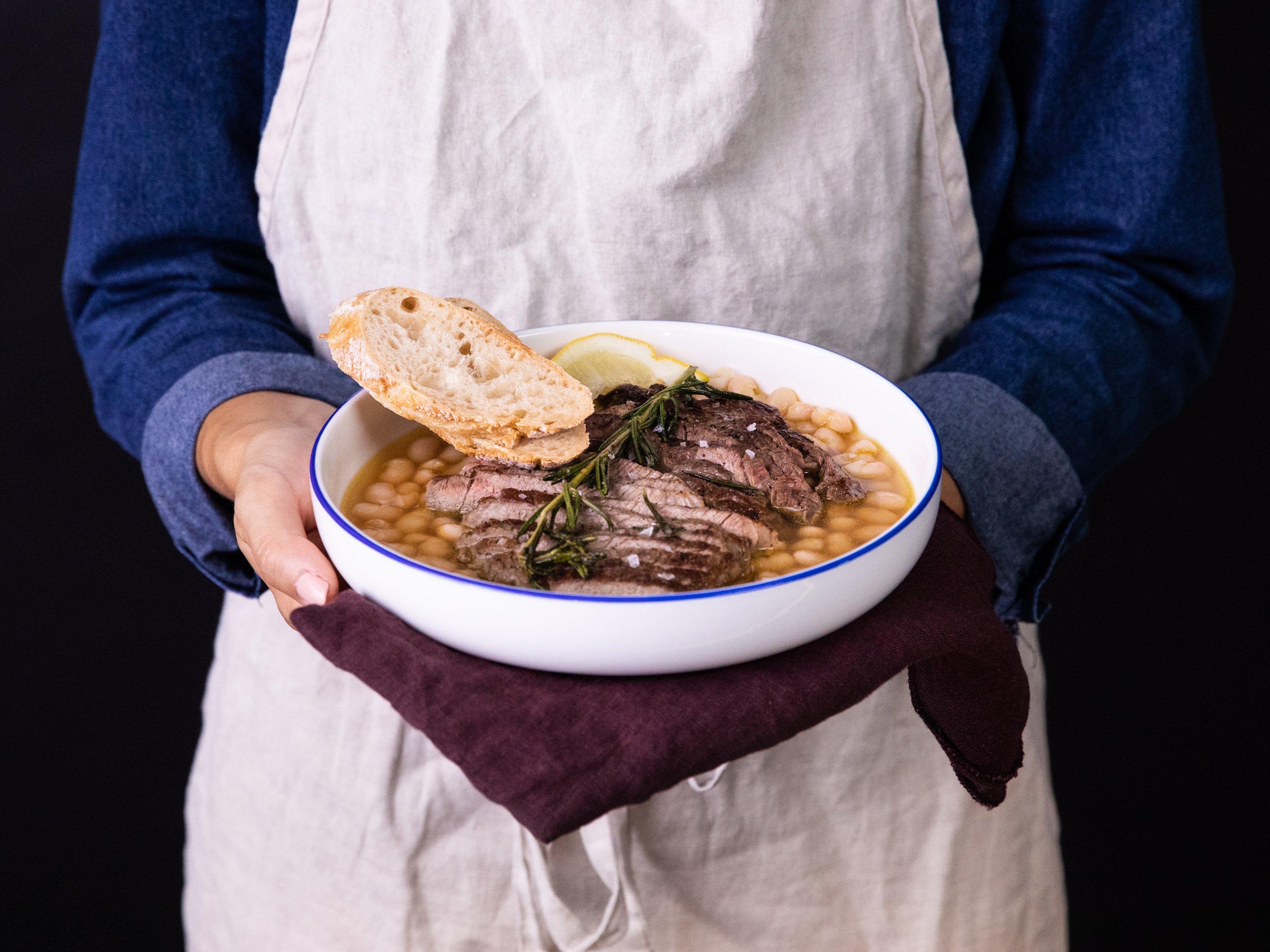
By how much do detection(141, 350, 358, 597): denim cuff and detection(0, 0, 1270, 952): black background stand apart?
130 centimetres

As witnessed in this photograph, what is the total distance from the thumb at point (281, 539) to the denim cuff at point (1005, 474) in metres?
0.83

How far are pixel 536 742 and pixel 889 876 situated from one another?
113 cm

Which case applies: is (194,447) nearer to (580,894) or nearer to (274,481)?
(274,481)

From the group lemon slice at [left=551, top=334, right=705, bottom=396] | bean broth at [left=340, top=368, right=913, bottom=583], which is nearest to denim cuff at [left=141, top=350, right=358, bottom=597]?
bean broth at [left=340, top=368, right=913, bottom=583]

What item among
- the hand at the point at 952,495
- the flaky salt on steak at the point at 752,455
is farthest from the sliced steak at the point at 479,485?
the hand at the point at 952,495

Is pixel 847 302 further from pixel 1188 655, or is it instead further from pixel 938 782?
pixel 1188 655

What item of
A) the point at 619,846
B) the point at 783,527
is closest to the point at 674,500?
the point at 783,527

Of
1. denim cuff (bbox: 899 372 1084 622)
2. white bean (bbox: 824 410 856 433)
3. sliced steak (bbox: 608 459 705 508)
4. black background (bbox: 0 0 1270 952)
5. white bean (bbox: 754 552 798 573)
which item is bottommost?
black background (bbox: 0 0 1270 952)

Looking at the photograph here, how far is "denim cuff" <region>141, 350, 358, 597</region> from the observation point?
164 cm

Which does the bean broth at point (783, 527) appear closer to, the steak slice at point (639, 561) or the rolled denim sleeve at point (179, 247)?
the steak slice at point (639, 561)

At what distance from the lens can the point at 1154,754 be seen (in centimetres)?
331

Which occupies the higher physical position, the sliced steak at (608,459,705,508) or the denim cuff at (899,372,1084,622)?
the sliced steak at (608,459,705,508)

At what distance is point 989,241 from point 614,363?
2.63ft

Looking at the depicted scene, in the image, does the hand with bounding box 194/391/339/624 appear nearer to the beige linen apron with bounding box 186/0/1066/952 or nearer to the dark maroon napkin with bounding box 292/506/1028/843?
the dark maroon napkin with bounding box 292/506/1028/843
